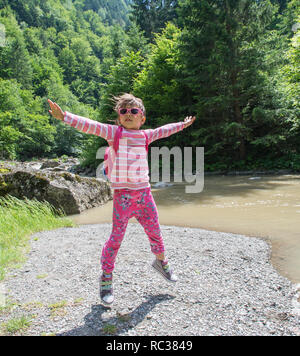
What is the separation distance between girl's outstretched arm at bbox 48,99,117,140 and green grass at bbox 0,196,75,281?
2.03 metres

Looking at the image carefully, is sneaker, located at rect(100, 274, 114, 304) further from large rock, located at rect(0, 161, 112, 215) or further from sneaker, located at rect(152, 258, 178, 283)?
large rock, located at rect(0, 161, 112, 215)

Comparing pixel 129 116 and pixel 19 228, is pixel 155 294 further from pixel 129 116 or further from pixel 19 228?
pixel 19 228

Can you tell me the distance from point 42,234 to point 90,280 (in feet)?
8.48

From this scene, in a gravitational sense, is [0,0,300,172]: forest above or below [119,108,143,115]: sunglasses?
above

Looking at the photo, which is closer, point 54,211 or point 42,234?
point 42,234

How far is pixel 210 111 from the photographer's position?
17547 mm

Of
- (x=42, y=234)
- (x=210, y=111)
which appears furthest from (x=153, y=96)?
(x=42, y=234)

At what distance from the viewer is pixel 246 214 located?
7090 mm

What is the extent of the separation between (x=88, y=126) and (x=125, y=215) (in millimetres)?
885

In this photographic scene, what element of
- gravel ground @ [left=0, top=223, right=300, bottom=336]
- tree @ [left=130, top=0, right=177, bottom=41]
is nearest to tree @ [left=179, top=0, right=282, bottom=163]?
gravel ground @ [left=0, top=223, right=300, bottom=336]

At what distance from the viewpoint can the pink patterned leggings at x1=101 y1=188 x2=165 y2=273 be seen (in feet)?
9.14

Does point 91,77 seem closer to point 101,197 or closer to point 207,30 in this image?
point 207,30

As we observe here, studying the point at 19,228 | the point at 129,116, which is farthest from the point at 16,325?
the point at 19,228

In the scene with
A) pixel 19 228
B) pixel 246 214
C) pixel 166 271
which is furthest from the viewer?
pixel 246 214
